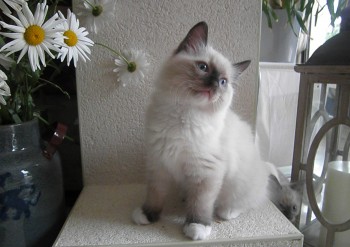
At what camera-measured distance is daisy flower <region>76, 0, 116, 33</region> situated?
2.68ft

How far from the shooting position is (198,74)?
690mm

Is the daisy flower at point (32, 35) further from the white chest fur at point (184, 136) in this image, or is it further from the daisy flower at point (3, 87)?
the white chest fur at point (184, 136)

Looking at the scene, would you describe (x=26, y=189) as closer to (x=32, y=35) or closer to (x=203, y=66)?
(x=32, y=35)

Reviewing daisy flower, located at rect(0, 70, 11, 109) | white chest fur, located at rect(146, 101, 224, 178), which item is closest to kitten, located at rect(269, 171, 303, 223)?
white chest fur, located at rect(146, 101, 224, 178)

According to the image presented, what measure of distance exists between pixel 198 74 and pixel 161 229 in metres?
0.43

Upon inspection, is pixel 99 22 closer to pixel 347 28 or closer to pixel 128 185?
pixel 128 185

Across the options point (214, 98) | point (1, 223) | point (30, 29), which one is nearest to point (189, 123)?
point (214, 98)

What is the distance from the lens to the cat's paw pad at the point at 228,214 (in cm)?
79

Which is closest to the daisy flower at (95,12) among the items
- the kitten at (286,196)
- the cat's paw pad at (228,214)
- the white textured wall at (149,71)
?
the white textured wall at (149,71)

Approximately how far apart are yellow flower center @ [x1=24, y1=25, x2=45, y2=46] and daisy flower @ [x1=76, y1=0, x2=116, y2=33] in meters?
0.30

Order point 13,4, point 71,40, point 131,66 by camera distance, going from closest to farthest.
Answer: point 13,4, point 71,40, point 131,66

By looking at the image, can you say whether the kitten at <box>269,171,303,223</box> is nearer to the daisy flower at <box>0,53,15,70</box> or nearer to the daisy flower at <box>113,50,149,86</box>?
the daisy flower at <box>113,50,149,86</box>

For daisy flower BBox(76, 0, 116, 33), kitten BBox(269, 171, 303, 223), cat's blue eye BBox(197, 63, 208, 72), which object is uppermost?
daisy flower BBox(76, 0, 116, 33)

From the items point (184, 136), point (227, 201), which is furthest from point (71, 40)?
point (227, 201)
